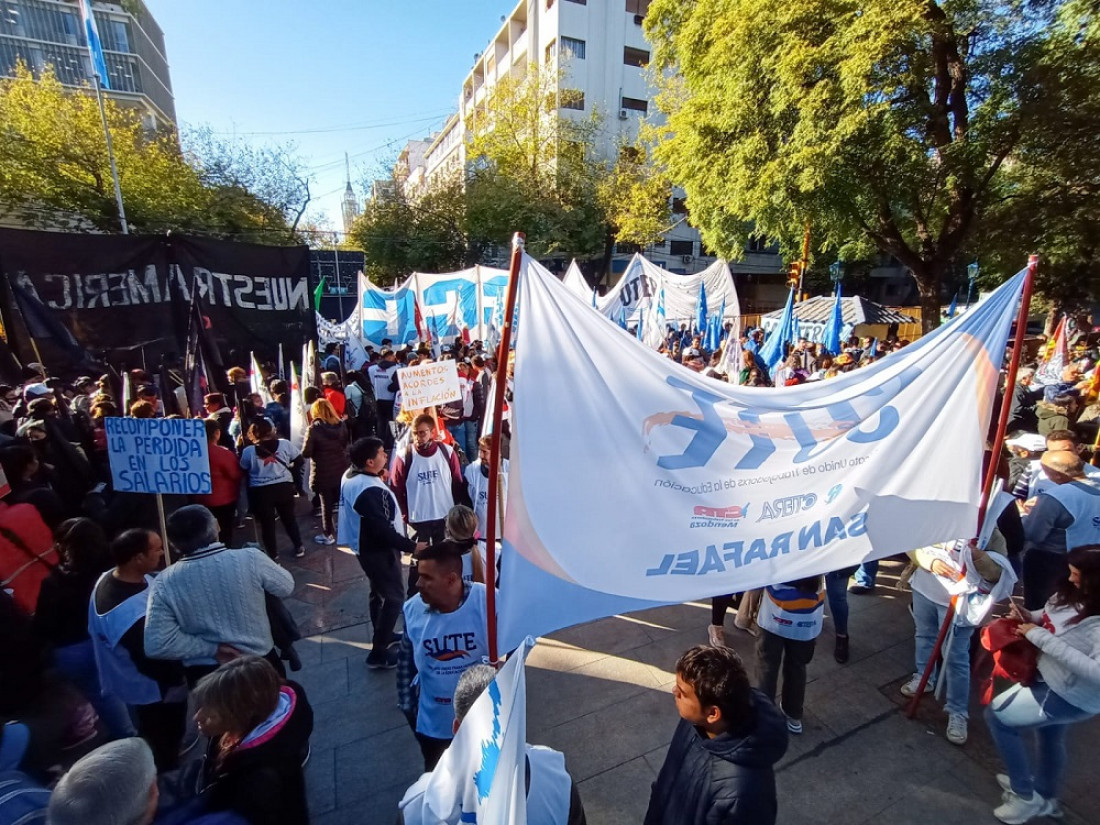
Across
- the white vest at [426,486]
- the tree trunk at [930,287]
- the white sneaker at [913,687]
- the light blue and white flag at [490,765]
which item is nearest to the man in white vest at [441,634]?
the light blue and white flag at [490,765]

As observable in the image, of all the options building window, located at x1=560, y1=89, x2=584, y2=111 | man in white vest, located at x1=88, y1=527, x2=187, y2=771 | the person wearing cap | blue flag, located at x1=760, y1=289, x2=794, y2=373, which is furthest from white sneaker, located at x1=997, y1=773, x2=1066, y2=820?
building window, located at x1=560, y1=89, x2=584, y2=111

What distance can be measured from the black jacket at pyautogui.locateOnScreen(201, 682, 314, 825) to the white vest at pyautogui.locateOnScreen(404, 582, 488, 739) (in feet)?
2.11

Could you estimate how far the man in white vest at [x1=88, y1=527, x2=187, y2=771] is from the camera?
281 centimetres

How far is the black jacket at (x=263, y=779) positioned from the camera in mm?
1802

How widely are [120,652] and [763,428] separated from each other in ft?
11.4

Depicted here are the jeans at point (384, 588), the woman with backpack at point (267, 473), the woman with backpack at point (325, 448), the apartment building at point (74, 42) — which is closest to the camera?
the jeans at point (384, 588)

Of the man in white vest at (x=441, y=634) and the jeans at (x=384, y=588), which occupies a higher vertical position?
the man in white vest at (x=441, y=634)

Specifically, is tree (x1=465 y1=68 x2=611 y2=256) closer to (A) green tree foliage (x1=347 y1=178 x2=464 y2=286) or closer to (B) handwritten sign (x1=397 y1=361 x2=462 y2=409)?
(A) green tree foliage (x1=347 y1=178 x2=464 y2=286)

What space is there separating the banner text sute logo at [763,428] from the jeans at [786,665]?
143 cm

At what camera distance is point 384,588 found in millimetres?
4160

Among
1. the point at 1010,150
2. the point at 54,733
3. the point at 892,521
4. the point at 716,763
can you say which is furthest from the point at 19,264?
the point at 1010,150

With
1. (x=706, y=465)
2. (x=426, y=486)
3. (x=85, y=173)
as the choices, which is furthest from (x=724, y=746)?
(x=85, y=173)

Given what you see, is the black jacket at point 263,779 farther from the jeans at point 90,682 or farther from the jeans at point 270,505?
the jeans at point 270,505

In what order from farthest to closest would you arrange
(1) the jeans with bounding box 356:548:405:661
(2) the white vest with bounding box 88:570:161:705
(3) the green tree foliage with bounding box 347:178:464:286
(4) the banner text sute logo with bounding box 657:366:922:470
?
(3) the green tree foliage with bounding box 347:178:464:286 < (1) the jeans with bounding box 356:548:405:661 < (2) the white vest with bounding box 88:570:161:705 < (4) the banner text sute logo with bounding box 657:366:922:470
